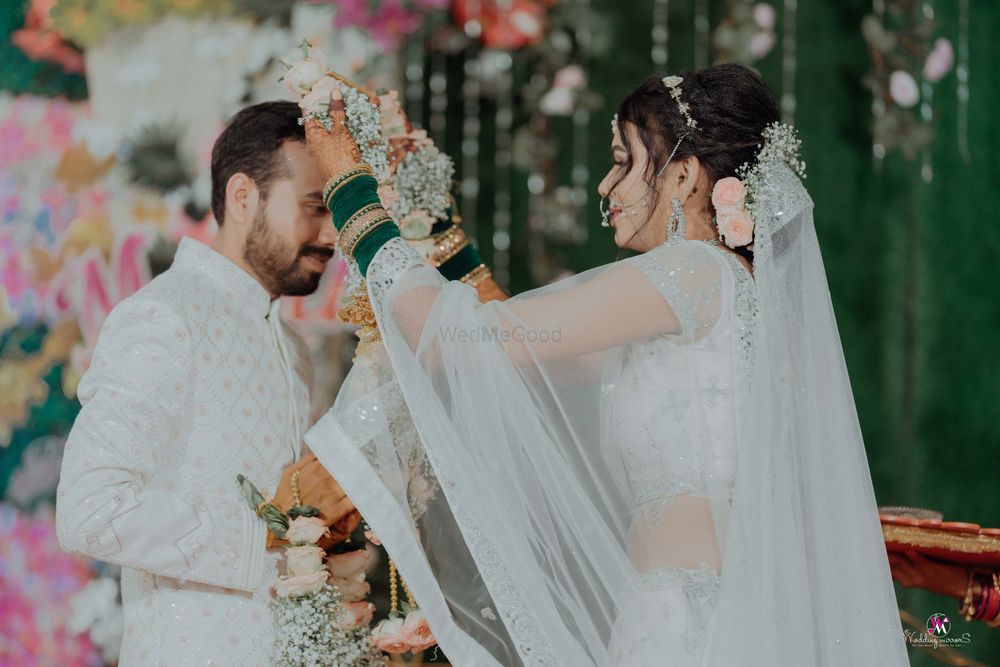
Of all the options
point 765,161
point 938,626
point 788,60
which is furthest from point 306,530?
point 788,60

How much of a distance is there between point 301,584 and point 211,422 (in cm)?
40

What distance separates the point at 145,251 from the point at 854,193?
2.55 m

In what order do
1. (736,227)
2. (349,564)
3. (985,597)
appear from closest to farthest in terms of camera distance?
(736,227)
(349,564)
(985,597)

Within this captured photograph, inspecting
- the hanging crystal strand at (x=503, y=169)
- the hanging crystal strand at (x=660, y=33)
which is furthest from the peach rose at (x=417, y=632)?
the hanging crystal strand at (x=660, y=33)

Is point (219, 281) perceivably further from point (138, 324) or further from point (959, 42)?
point (959, 42)

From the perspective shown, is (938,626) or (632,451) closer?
(632,451)

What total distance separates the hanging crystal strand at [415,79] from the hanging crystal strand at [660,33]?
860mm

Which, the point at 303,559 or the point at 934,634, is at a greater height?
the point at 303,559

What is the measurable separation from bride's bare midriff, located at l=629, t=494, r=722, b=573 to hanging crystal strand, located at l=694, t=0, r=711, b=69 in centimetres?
257

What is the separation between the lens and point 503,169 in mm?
4406

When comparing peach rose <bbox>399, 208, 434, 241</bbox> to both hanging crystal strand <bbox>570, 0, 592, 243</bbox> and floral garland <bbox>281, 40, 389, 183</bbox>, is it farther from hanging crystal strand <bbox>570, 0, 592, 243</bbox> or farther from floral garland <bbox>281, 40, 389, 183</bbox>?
hanging crystal strand <bbox>570, 0, 592, 243</bbox>

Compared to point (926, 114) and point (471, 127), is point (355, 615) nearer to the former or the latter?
point (471, 127)

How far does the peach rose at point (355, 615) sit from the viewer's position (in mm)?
2490

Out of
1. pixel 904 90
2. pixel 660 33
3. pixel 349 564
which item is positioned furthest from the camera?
pixel 660 33
